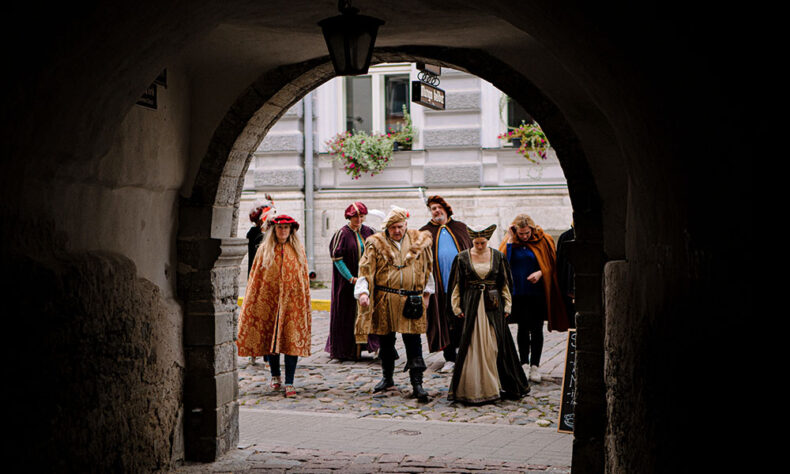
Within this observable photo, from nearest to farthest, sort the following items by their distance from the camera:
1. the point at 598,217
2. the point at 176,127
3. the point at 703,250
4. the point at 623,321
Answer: the point at 703,250
the point at 623,321
the point at 598,217
the point at 176,127

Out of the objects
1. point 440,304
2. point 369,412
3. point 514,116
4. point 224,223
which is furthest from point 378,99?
point 224,223

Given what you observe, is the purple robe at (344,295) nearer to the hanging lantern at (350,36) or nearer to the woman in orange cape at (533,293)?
the woman in orange cape at (533,293)

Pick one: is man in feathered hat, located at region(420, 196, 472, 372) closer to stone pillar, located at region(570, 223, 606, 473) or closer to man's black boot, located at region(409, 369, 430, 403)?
man's black boot, located at region(409, 369, 430, 403)

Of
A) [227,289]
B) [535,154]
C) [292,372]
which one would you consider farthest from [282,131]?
[227,289]

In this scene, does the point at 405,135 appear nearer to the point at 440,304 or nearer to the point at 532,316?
the point at 440,304

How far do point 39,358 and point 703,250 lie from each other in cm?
236

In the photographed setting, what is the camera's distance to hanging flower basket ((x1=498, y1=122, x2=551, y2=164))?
13.7 meters

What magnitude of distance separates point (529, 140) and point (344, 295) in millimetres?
5663

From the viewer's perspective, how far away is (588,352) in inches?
214

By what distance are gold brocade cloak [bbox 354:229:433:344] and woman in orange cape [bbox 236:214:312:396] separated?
2.06ft

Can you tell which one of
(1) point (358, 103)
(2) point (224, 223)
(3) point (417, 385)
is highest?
(1) point (358, 103)

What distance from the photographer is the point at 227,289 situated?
6.33 meters

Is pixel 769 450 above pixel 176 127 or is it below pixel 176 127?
below

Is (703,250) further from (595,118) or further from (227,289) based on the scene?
(227,289)
